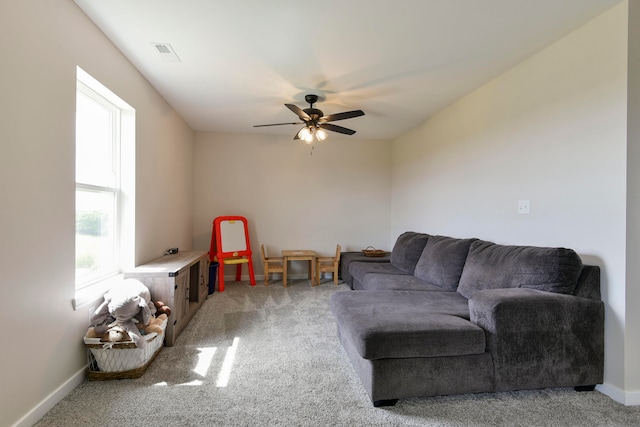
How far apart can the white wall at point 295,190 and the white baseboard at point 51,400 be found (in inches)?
120

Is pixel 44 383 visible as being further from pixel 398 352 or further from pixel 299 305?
pixel 299 305

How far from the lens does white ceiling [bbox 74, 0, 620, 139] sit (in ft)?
6.36

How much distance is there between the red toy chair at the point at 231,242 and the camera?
15.0 ft

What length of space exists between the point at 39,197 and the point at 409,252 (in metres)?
3.39

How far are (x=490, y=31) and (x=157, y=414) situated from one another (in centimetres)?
324

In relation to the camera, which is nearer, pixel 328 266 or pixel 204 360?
pixel 204 360

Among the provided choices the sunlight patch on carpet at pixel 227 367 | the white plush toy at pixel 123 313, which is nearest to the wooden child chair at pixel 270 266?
the sunlight patch on carpet at pixel 227 367

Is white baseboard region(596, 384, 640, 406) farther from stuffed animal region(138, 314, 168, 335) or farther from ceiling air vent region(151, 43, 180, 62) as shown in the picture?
ceiling air vent region(151, 43, 180, 62)

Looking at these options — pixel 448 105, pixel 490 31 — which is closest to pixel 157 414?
pixel 490 31

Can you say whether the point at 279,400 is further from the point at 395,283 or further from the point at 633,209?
the point at 633,209

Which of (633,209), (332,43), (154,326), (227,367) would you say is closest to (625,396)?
(633,209)

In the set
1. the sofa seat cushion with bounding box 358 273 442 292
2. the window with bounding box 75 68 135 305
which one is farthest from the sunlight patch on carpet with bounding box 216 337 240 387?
the sofa seat cushion with bounding box 358 273 442 292

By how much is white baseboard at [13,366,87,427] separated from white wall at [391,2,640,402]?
3298 millimetres

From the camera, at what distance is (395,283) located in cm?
305
